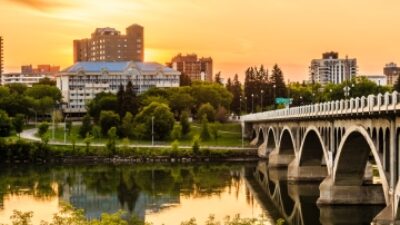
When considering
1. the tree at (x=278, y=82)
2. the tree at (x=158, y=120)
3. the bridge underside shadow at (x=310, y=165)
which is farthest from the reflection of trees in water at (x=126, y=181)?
the tree at (x=278, y=82)

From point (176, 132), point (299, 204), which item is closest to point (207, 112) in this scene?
point (176, 132)

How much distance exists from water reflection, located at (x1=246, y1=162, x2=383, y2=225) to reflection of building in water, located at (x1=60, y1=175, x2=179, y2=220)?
9141 millimetres

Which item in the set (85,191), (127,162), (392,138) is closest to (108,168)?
(127,162)

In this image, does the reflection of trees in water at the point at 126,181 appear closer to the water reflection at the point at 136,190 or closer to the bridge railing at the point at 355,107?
the water reflection at the point at 136,190

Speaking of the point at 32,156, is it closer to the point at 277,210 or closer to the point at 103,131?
the point at 103,131

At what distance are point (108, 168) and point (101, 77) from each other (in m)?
99.6

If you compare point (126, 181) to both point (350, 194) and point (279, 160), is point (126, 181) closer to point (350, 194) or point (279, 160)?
point (279, 160)

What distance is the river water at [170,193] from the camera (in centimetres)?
5647

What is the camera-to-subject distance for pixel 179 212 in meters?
57.9

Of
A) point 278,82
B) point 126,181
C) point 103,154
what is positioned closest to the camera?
point 126,181

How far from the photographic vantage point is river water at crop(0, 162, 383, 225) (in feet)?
185

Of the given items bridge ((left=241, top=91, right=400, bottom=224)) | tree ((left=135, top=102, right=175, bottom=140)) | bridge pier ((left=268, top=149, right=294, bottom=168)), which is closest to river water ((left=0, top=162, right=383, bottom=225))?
bridge pier ((left=268, top=149, right=294, bottom=168))

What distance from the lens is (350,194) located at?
5856 centimetres

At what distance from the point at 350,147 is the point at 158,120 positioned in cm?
7709
